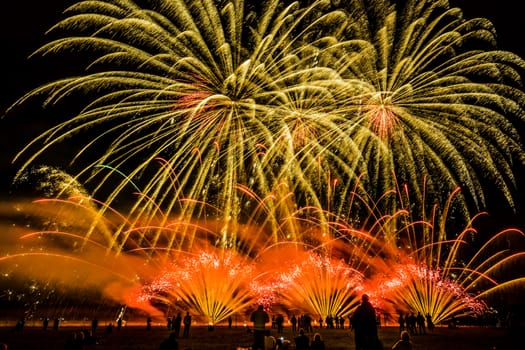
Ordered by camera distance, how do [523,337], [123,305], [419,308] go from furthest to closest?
[123,305] < [419,308] < [523,337]

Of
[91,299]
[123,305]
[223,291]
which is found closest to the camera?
[223,291]

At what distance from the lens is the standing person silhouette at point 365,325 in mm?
8469

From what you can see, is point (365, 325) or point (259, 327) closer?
point (365, 325)

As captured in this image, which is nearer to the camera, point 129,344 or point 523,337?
point 523,337

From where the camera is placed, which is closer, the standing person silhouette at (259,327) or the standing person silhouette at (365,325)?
the standing person silhouette at (365,325)

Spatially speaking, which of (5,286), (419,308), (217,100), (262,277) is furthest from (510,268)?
(5,286)

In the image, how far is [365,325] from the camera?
856 centimetres

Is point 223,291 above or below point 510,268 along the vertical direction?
below

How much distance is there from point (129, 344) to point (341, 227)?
13746 mm

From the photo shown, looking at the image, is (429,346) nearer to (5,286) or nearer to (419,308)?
(419,308)

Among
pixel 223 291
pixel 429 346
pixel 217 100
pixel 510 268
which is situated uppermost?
pixel 217 100

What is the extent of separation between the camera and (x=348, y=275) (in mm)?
38562

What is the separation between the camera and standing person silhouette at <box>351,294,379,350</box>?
847cm

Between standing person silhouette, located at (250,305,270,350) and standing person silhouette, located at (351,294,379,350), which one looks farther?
standing person silhouette, located at (250,305,270,350)
